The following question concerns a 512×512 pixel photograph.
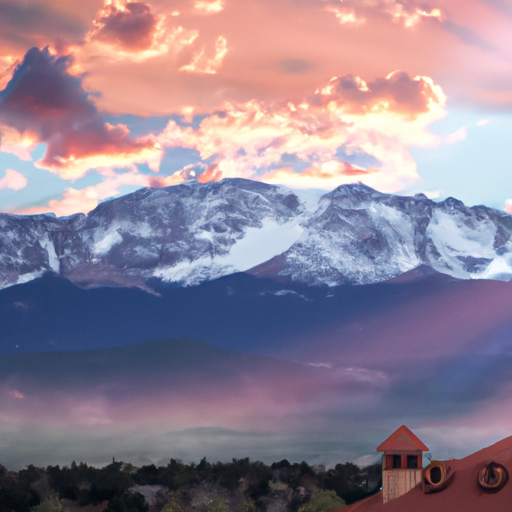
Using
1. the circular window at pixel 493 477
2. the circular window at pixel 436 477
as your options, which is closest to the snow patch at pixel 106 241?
the circular window at pixel 436 477

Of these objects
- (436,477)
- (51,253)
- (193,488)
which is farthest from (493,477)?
(51,253)

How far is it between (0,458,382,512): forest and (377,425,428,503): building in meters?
26.7

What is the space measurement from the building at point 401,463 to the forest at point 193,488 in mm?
26676

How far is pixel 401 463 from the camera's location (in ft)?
131

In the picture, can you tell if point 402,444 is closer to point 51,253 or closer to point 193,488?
point 193,488

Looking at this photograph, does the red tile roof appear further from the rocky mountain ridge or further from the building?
the rocky mountain ridge

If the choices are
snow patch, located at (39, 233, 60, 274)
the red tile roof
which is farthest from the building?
snow patch, located at (39, 233, 60, 274)

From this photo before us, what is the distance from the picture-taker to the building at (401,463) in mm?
39688

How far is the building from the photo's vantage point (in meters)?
39.7

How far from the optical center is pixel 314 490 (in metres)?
78.4

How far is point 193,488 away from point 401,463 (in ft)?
136

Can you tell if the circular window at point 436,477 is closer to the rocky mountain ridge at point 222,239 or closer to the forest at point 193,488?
the forest at point 193,488

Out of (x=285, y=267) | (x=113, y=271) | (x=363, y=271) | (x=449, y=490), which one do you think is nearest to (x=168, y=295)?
(x=113, y=271)

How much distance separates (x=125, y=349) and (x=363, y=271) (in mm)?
43527
